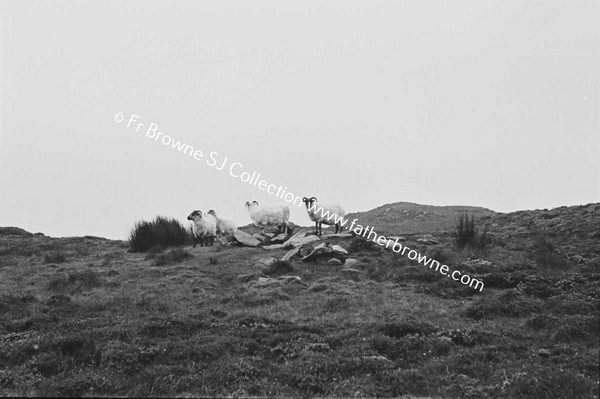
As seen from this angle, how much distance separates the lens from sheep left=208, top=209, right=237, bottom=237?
1182 inches

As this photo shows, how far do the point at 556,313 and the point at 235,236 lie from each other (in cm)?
1944

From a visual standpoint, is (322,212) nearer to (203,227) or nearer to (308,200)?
(308,200)

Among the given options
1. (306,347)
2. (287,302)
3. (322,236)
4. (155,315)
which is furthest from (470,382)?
(322,236)

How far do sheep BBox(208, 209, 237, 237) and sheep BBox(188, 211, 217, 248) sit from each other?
43cm

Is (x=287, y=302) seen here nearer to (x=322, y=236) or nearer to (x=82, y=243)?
(x=322, y=236)

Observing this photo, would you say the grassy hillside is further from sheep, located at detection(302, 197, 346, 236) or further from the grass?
sheep, located at detection(302, 197, 346, 236)

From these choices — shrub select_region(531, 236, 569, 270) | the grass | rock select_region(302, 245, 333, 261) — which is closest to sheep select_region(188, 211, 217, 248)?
the grass

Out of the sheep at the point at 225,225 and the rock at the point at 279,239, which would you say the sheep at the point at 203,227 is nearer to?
the sheep at the point at 225,225

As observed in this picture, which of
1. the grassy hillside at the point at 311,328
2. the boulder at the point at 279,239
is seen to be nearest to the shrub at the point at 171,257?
the grassy hillside at the point at 311,328

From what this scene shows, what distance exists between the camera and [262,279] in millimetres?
18219

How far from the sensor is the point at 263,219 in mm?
30562

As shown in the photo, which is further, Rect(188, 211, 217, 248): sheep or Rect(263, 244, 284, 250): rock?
Rect(188, 211, 217, 248): sheep

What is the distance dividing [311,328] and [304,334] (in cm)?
62

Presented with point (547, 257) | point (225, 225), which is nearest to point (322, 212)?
point (225, 225)
